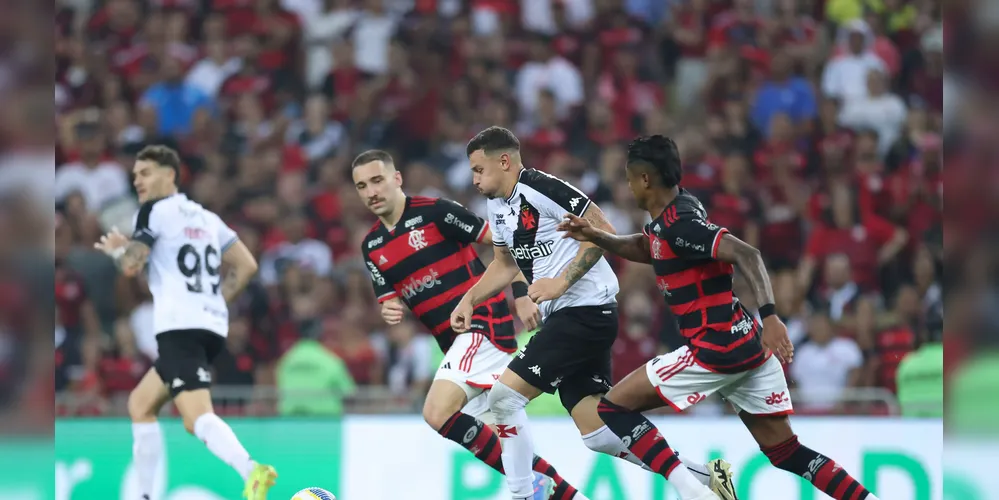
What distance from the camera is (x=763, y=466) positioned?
8641mm

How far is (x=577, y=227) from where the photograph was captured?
5652 mm

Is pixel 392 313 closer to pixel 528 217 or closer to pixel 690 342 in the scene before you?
pixel 528 217

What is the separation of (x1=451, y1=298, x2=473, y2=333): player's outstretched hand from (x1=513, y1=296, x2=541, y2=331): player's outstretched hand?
26 cm

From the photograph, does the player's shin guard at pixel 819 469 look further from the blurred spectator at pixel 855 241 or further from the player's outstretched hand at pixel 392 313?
the blurred spectator at pixel 855 241

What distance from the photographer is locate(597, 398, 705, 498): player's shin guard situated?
19.0 ft

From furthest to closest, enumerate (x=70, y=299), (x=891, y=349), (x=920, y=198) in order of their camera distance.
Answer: (x=920, y=198) → (x=70, y=299) → (x=891, y=349)

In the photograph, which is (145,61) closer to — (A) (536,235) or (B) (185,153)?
(B) (185,153)

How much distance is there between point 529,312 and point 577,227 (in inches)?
32.6

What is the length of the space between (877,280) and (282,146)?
713 cm

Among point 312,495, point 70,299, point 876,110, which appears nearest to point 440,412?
point 312,495

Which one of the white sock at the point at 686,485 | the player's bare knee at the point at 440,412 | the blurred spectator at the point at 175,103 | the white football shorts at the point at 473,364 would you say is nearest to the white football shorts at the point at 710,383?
the white sock at the point at 686,485

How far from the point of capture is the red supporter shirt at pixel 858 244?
11945mm

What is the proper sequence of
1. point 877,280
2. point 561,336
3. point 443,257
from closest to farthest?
point 561,336
point 443,257
point 877,280

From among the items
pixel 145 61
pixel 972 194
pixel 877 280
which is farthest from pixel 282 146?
pixel 972 194
